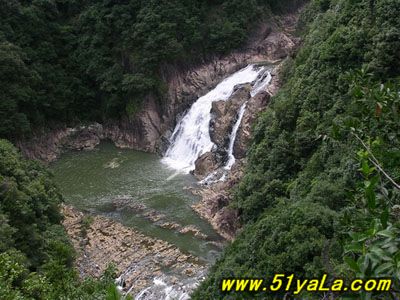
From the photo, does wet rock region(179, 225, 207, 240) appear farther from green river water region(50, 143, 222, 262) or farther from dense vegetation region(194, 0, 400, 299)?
dense vegetation region(194, 0, 400, 299)

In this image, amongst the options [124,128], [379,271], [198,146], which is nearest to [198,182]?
[198,146]

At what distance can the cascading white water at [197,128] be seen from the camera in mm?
27297

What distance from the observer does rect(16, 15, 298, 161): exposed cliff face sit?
29750 millimetres

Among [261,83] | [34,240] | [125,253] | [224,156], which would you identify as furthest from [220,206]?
[261,83]

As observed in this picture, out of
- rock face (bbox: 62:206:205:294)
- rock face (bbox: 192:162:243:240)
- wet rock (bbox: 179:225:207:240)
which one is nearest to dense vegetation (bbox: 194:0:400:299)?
rock face (bbox: 192:162:243:240)

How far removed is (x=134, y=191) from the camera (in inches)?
931

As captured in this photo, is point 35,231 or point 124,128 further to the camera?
point 124,128

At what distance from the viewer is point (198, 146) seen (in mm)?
27516

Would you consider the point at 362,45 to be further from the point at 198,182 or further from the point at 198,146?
the point at 198,146

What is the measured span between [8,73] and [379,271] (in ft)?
92.1

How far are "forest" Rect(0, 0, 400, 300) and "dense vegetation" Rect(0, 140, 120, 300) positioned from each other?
0.06 meters

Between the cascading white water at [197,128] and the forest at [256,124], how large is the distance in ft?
10.8

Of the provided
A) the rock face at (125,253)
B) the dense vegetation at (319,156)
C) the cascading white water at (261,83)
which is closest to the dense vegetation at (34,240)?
the rock face at (125,253)

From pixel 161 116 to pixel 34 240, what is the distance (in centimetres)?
1773
